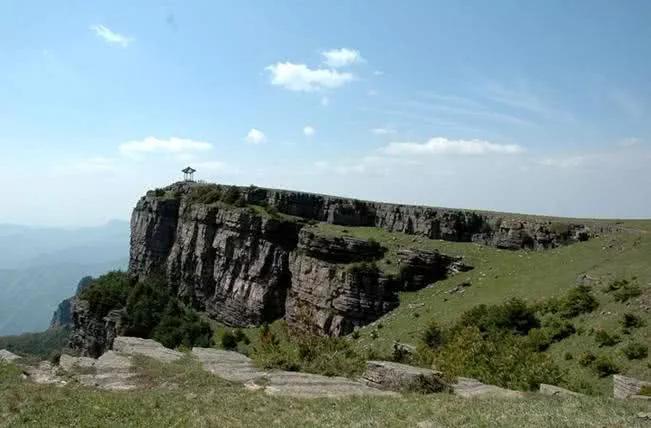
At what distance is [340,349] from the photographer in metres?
29.8

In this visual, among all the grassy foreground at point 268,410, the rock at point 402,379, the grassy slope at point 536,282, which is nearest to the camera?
the grassy foreground at point 268,410

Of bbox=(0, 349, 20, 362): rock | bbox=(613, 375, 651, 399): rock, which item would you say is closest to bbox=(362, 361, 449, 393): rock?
bbox=(613, 375, 651, 399): rock

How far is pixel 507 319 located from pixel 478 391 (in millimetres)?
24334

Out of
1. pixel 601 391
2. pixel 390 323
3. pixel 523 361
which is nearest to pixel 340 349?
pixel 523 361

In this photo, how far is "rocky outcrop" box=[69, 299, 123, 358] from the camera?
8506 cm

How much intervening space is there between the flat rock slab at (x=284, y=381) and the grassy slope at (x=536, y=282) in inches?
706

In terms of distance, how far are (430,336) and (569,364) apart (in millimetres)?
12437

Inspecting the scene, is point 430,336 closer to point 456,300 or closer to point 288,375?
point 456,300

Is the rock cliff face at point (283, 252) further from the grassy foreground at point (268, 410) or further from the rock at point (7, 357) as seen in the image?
the grassy foreground at point (268, 410)

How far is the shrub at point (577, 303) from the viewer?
39.3m

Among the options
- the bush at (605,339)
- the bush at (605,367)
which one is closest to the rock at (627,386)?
the bush at (605,367)

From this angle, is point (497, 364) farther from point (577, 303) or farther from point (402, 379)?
point (577, 303)

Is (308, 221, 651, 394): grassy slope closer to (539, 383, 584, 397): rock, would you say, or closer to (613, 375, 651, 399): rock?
(613, 375, 651, 399): rock

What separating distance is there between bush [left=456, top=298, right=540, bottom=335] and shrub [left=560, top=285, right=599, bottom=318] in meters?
2.24
